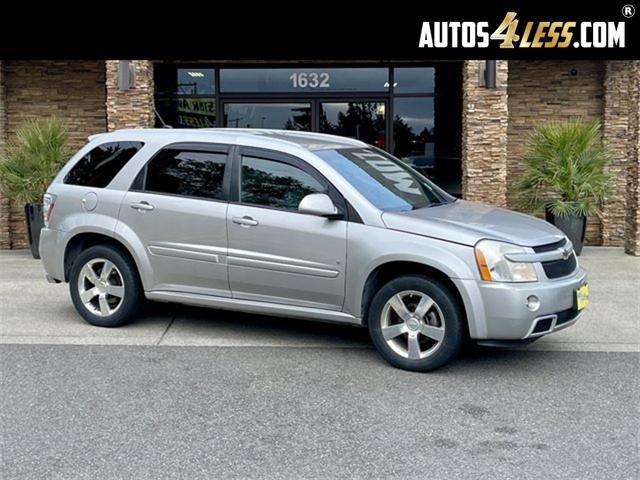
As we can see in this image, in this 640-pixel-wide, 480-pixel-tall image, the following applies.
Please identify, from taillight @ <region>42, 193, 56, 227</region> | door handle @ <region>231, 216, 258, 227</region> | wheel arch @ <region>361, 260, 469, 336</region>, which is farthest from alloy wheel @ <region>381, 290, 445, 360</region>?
taillight @ <region>42, 193, 56, 227</region>

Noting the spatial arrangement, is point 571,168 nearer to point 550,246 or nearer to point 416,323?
point 550,246

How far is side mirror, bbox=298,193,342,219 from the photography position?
6.19 meters

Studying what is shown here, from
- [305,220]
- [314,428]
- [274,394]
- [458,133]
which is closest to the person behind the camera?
[314,428]

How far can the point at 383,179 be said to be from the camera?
6852 mm

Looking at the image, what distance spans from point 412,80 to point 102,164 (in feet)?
22.9

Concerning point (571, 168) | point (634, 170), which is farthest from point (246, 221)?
point (634, 170)

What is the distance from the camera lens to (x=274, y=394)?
5.49 meters

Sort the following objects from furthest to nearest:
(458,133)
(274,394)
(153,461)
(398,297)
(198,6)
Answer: (458,133)
(198,6)
(398,297)
(274,394)
(153,461)

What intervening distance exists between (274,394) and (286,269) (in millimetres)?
1255

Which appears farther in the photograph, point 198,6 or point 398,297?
point 198,6

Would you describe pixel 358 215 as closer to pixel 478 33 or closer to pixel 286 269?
pixel 286 269

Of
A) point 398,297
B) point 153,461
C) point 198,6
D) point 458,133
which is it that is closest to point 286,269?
point 398,297

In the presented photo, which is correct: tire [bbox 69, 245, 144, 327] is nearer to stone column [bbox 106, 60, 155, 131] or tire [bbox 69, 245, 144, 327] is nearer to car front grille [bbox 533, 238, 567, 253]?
car front grille [bbox 533, 238, 567, 253]

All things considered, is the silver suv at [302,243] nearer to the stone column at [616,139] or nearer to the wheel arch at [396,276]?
the wheel arch at [396,276]
